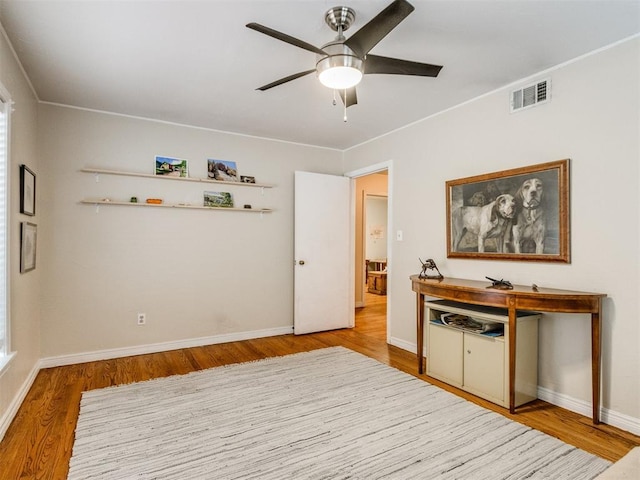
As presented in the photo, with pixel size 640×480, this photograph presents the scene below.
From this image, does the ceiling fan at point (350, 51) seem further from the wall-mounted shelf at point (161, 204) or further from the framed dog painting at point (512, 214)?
the wall-mounted shelf at point (161, 204)

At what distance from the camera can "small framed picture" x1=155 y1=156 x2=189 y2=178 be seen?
3.82m

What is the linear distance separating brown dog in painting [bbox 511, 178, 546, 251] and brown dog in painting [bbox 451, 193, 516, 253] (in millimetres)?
73

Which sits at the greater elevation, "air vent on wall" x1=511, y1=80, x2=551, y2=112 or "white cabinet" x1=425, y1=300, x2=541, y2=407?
"air vent on wall" x1=511, y1=80, x2=551, y2=112

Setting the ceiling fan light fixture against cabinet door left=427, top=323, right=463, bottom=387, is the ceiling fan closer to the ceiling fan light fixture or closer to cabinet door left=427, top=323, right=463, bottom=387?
the ceiling fan light fixture

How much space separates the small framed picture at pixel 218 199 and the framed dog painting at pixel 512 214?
8.04 ft

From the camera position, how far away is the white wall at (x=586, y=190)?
7.29ft

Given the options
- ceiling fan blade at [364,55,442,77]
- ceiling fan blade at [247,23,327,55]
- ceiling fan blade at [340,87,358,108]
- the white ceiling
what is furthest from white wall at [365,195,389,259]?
ceiling fan blade at [247,23,327,55]

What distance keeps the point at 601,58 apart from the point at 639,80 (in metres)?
0.30

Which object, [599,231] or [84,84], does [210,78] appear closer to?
[84,84]

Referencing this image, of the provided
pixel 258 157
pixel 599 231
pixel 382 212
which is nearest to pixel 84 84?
pixel 258 157

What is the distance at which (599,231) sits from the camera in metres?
2.36

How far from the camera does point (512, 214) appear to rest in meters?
2.84

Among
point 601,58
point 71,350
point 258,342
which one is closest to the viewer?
point 601,58

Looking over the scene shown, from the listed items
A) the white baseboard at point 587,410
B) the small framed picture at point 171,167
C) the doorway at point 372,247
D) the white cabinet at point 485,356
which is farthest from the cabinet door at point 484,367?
the small framed picture at point 171,167
